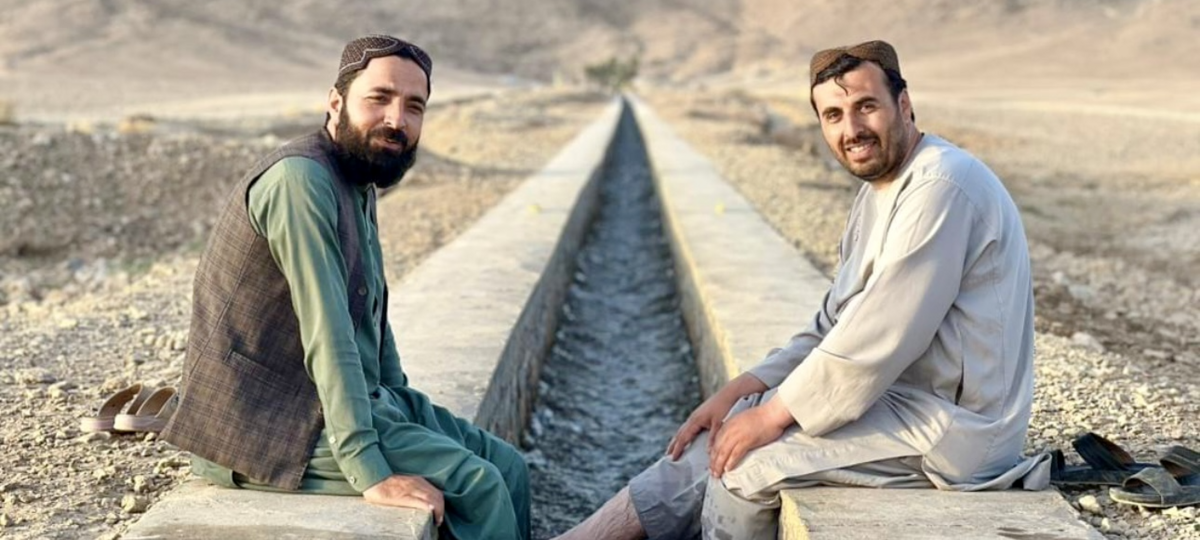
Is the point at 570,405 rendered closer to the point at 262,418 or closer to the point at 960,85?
the point at 262,418

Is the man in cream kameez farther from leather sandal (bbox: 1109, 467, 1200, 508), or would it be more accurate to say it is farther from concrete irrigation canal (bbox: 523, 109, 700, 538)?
concrete irrigation canal (bbox: 523, 109, 700, 538)

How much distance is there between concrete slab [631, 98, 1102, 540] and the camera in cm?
308

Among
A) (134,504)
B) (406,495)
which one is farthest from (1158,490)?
(134,504)

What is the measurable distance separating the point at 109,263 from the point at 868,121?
9.13 metres

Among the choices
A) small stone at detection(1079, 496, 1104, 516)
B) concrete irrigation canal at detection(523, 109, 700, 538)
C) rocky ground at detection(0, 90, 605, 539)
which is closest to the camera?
small stone at detection(1079, 496, 1104, 516)

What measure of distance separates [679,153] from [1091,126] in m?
16.6

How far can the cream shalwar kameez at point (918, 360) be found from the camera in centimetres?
301

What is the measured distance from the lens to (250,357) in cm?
313

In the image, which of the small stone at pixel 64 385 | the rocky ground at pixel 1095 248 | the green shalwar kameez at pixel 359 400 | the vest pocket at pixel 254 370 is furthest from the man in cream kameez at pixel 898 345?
the small stone at pixel 64 385

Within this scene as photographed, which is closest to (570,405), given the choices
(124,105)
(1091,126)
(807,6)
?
(1091,126)

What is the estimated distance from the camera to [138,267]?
34.2 feet

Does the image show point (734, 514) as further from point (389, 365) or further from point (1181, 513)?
point (1181, 513)

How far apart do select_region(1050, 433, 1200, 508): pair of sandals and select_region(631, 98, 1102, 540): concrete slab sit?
0.97ft

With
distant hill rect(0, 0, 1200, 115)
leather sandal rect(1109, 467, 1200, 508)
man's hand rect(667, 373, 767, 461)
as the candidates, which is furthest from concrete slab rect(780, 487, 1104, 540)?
distant hill rect(0, 0, 1200, 115)
